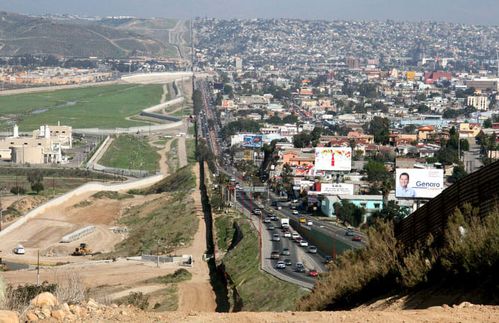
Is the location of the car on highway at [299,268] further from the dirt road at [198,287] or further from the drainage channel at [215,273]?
the dirt road at [198,287]

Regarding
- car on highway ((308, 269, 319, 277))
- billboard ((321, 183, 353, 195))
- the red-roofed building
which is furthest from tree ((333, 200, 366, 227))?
the red-roofed building

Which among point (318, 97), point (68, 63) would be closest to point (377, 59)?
point (68, 63)

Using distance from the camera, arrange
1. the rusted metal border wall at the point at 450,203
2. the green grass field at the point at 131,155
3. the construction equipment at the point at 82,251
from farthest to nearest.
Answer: the green grass field at the point at 131,155 < the construction equipment at the point at 82,251 < the rusted metal border wall at the point at 450,203

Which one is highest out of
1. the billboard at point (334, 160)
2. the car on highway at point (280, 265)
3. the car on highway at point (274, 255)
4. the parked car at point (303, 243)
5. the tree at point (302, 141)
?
the car on highway at point (280, 265)

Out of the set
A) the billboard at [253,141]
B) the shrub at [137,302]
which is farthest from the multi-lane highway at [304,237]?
the billboard at [253,141]

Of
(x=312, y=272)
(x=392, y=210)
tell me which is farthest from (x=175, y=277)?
(x=392, y=210)

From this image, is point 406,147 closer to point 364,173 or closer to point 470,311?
point 364,173

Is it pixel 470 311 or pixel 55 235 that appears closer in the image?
pixel 470 311
